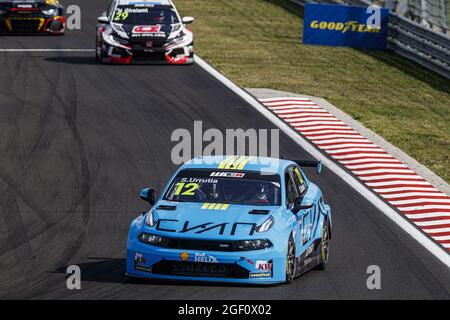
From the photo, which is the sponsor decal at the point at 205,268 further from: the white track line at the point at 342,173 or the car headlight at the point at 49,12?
the car headlight at the point at 49,12

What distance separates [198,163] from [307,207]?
5.56 feet

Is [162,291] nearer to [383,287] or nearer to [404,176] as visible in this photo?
[383,287]

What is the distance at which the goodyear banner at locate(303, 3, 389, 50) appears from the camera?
3238 centimetres

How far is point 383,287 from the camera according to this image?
43.3ft

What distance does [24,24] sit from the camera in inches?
1276

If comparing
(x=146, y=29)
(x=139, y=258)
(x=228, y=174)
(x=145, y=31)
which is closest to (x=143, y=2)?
(x=146, y=29)

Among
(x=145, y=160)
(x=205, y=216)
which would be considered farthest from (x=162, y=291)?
(x=145, y=160)

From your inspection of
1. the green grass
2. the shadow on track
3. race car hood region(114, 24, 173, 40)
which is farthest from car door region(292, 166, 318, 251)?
the shadow on track

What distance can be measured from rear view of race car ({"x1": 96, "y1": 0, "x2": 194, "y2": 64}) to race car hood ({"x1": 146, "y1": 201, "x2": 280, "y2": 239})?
15569mm

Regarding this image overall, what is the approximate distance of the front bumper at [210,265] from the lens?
12.5m

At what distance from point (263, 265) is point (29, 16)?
69.8ft

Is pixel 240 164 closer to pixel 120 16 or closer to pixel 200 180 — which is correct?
pixel 200 180

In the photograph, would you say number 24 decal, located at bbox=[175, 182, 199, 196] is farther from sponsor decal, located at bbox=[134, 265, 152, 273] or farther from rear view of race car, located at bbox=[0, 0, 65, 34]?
rear view of race car, located at bbox=[0, 0, 65, 34]

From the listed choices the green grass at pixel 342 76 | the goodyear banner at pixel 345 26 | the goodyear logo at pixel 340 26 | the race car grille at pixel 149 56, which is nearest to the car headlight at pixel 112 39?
the race car grille at pixel 149 56
